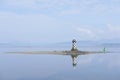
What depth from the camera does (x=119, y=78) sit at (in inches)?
1892

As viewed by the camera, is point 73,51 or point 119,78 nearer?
point 119,78

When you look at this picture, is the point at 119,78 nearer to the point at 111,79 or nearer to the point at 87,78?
the point at 111,79

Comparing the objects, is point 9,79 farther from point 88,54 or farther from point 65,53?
point 88,54

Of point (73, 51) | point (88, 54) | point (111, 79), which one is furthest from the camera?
point (88, 54)

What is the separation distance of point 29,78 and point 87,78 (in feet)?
28.4

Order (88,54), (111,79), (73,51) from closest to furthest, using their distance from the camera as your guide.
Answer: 1. (111,79)
2. (73,51)
3. (88,54)

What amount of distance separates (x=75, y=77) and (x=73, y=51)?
41972 millimetres

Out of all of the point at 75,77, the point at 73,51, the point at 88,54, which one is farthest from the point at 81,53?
the point at 75,77

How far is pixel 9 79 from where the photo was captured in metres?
47.6

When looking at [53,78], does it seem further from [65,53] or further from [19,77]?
[65,53]

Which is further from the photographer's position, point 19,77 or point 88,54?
point 88,54

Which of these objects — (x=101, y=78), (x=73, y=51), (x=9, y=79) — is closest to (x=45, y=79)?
(x=9, y=79)

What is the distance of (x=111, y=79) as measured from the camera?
47.2 metres

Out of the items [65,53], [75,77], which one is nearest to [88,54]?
[65,53]
